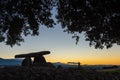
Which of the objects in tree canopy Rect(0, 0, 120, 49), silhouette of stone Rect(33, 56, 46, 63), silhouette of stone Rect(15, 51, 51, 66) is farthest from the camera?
silhouette of stone Rect(33, 56, 46, 63)

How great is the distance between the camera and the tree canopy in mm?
29328

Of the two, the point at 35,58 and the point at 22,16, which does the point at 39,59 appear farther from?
the point at 22,16

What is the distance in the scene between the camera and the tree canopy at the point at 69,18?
2933cm

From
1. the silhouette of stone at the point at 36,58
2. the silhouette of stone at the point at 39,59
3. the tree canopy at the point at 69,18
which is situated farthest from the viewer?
the silhouette of stone at the point at 39,59

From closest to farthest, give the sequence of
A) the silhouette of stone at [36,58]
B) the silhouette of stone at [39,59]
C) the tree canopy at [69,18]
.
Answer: the tree canopy at [69,18], the silhouette of stone at [36,58], the silhouette of stone at [39,59]

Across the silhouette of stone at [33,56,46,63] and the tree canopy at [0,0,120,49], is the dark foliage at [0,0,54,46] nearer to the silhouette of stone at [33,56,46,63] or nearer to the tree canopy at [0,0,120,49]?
the tree canopy at [0,0,120,49]

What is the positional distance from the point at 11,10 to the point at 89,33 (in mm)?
8160

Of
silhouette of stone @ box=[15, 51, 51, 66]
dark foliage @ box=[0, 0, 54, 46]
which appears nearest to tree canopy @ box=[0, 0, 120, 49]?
dark foliage @ box=[0, 0, 54, 46]

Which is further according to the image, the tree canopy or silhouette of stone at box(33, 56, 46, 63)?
silhouette of stone at box(33, 56, 46, 63)

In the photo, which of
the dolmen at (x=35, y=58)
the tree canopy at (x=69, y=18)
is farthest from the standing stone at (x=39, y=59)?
the tree canopy at (x=69, y=18)

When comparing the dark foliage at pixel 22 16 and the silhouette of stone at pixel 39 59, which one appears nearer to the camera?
the dark foliage at pixel 22 16

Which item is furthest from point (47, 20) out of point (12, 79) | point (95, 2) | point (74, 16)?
point (12, 79)

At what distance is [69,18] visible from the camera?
31.9 m

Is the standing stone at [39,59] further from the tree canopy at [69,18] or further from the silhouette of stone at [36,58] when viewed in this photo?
the tree canopy at [69,18]
